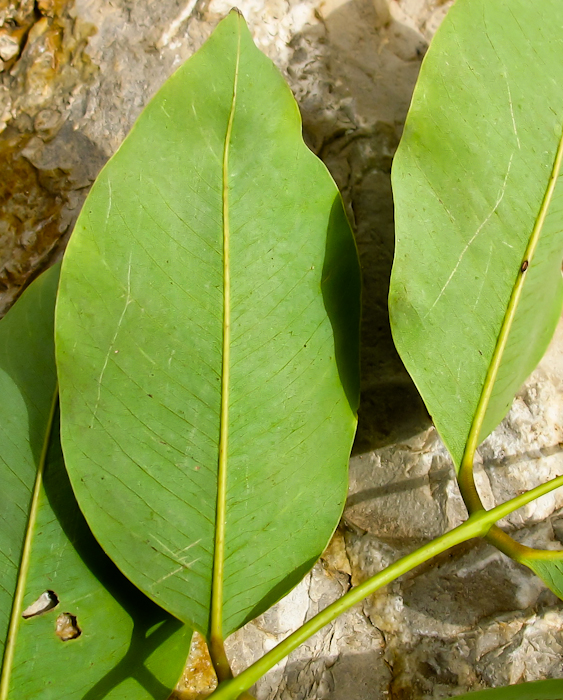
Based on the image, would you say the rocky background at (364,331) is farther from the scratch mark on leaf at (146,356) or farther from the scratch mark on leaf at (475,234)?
the scratch mark on leaf at (146,356)

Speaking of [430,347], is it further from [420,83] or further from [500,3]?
[500,3]

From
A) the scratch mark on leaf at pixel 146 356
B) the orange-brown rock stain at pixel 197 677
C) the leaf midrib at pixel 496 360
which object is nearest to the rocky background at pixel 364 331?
the orange-brown rock stain at pixel 197 677

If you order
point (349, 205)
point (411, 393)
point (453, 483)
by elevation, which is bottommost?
point (453, 483)

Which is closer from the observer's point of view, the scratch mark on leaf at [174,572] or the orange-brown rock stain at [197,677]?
the scratch mark on leaf at [174,572]

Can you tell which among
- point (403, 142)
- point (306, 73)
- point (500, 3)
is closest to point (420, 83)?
point (403, 142)

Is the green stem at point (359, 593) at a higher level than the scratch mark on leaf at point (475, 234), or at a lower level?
lower

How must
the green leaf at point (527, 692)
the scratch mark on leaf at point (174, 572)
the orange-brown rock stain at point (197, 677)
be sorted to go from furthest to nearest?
the orange-brown rock stain at point (197, 677), the scratch mark on leaf at point (174, 572), the green leaf at point (527, 692)

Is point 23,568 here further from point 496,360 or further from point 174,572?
point 496,360
